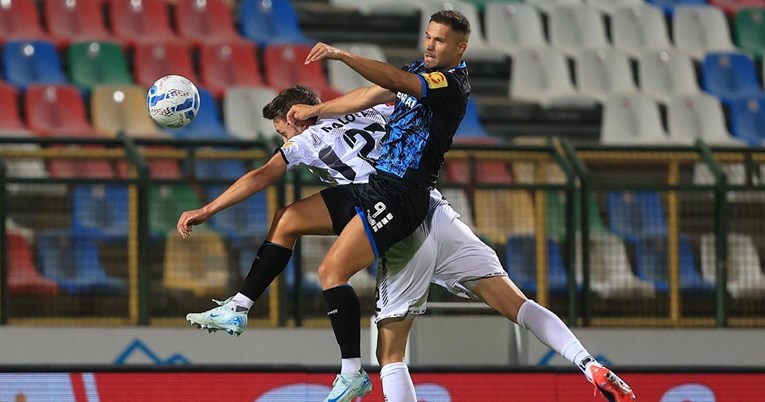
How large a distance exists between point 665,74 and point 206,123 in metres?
4.49

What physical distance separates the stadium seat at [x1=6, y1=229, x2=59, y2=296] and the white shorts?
11.0ft

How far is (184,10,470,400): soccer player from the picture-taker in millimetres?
5445

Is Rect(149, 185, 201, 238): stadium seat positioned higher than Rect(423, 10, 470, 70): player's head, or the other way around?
Rect(423, 10, 470, 70): player's head

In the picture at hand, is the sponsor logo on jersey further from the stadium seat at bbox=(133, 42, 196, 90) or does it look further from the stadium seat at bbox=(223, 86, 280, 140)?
the stadium seat at bbox=(133, 42, 196, 90)

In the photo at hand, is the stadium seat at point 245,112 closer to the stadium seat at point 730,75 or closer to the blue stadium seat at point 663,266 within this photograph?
the blue stadium seat at point 663,266

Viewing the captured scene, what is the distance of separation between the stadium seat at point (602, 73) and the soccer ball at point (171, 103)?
711 cm

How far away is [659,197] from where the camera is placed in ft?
29.0

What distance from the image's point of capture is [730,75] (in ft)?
41.8

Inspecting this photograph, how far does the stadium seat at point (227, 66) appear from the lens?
11.6 meters

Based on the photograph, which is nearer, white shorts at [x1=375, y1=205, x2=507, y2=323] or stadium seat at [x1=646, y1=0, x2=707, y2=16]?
white shorts at [x1=375, y1=205, x2=507, y2=323]

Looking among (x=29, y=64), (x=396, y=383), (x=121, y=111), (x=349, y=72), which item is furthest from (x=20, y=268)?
(x=349, y=72)

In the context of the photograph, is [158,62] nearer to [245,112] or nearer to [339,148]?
[245,112]

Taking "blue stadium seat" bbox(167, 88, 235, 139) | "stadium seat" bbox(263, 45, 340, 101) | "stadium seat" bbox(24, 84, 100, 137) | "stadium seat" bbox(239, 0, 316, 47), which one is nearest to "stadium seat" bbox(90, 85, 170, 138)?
"stadium seat" bbox(24, 84, 100, 137)

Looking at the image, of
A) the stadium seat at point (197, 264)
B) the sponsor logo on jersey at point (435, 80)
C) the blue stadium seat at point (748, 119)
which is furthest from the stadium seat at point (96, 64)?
the sponsor logo on jersey at point (435, 80)
